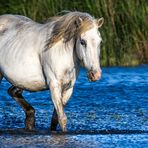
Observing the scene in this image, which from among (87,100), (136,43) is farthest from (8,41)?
(136,43)

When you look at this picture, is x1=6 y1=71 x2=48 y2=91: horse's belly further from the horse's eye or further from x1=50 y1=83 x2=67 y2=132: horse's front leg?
the horse's eye

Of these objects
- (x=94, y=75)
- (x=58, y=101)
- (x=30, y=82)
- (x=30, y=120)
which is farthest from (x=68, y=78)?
(x=30, y=120)

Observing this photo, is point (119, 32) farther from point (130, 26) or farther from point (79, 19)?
point (79, 19)

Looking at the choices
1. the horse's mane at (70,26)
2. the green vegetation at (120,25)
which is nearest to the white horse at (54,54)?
the horse's mane at (70,26)

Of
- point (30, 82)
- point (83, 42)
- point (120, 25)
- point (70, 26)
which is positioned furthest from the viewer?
point (120, 25)

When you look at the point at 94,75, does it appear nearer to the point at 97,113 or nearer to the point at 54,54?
the point at 54,54

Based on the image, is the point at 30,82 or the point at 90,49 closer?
Answer: the point at 90,49

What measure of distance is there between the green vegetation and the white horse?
7.74 meters

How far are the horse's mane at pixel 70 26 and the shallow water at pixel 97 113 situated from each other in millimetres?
1110

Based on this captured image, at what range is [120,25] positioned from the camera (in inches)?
740

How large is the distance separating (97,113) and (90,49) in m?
2.78

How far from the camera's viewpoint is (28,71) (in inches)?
413

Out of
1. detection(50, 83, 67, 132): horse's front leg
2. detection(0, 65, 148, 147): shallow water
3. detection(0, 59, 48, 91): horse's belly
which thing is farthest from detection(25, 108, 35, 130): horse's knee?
detection(50, 83, 67, 132): horse's front leg

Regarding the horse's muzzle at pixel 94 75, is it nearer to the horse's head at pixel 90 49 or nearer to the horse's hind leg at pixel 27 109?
the horse's head at pixel 90 49
